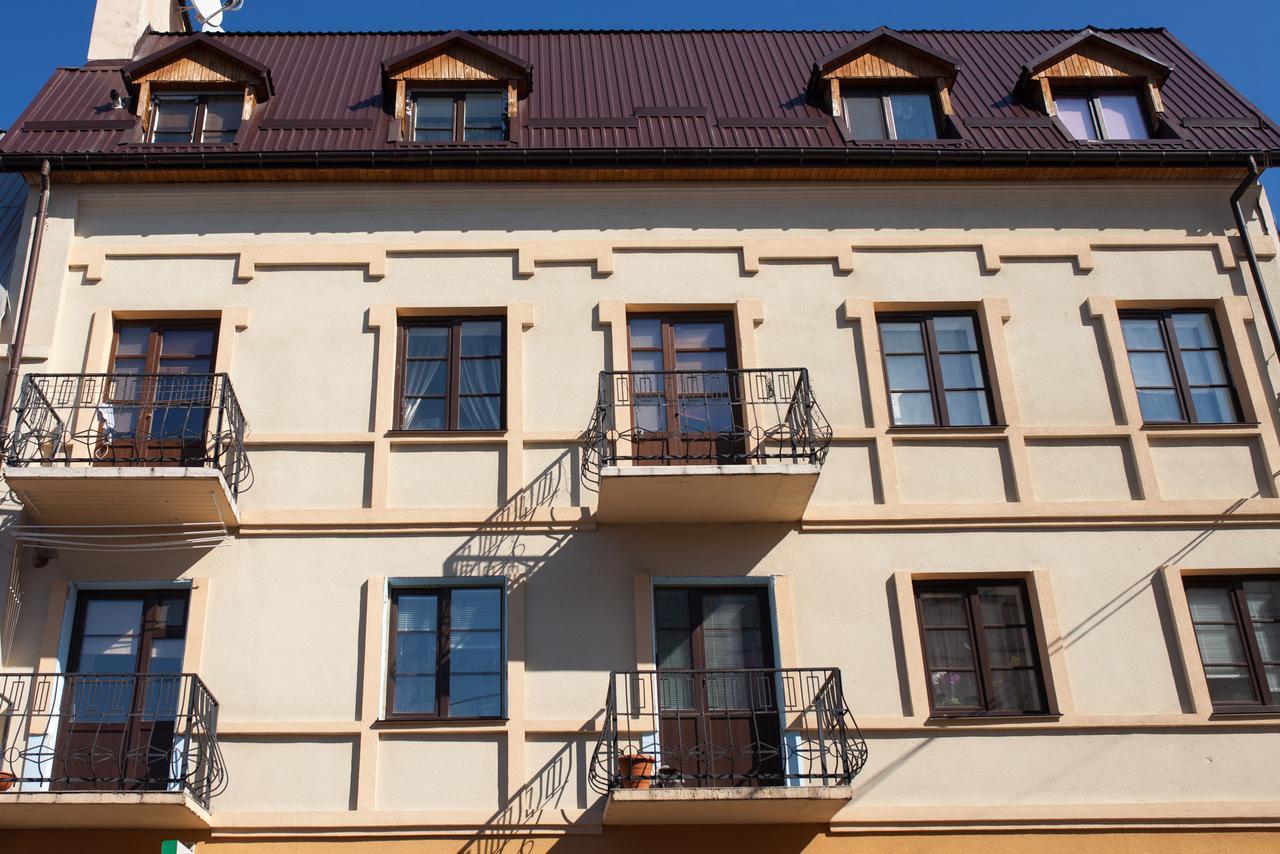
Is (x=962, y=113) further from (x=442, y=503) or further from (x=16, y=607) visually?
(x=16, y=607)

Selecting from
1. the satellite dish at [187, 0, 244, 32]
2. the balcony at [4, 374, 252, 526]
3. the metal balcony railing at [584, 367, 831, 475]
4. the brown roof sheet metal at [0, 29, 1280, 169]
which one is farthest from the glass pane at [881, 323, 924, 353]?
the satellite dish at [187, 0, 244, 32]

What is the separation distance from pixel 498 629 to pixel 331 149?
5.95 metres

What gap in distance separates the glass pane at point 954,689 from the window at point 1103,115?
7085mm

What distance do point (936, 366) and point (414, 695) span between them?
6525mm

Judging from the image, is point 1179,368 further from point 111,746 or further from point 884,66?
point 111,746

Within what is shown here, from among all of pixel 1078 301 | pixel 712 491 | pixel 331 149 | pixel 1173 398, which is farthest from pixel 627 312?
pixel 1173 398

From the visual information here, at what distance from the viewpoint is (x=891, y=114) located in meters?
16.3

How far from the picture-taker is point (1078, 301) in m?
15.0

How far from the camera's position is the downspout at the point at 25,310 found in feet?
44.5

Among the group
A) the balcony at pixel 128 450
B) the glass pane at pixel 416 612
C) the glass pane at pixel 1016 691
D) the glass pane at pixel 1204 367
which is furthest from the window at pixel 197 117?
the glass pane at pixel 1204 367

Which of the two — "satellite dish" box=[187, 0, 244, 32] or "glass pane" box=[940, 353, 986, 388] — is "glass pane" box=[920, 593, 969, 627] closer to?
"glass pane" box=[940, 353, 986, 388]

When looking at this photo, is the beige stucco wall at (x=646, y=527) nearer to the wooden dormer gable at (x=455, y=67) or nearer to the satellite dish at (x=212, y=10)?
the wooden dormer gable at (x=455, y=67)

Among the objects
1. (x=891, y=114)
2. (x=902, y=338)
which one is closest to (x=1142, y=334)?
(x=902, y=338)

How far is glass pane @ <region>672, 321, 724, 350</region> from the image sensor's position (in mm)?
14742
